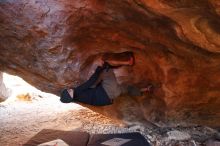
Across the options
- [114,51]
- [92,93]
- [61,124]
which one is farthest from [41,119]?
[114,51]

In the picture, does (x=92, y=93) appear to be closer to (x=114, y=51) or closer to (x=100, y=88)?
(x=100, y=88)

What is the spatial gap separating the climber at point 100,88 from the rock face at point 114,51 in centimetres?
8

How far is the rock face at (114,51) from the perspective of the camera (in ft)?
7.31

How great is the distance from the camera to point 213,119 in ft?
9.29

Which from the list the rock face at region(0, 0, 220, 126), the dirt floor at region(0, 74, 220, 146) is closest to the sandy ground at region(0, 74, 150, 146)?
the dirt floor at region(0, 74, 220, 146)

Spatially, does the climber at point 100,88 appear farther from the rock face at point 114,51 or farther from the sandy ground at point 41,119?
the sandy ground at point 41,119

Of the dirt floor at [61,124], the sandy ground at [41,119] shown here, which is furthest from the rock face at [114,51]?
the sandy ground at [41,119]

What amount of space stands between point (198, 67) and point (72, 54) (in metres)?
1.06

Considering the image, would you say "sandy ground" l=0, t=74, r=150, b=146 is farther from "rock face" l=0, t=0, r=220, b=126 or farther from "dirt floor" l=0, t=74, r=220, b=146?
"rock face" l=0, t=0, r=220, b=126

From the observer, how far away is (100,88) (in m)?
2.65

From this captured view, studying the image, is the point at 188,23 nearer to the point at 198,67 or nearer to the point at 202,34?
the point at 202,34

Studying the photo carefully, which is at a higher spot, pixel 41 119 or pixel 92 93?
pixel 92 93

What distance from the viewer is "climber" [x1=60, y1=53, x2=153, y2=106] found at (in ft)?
8.61

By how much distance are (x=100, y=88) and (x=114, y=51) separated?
35cm
